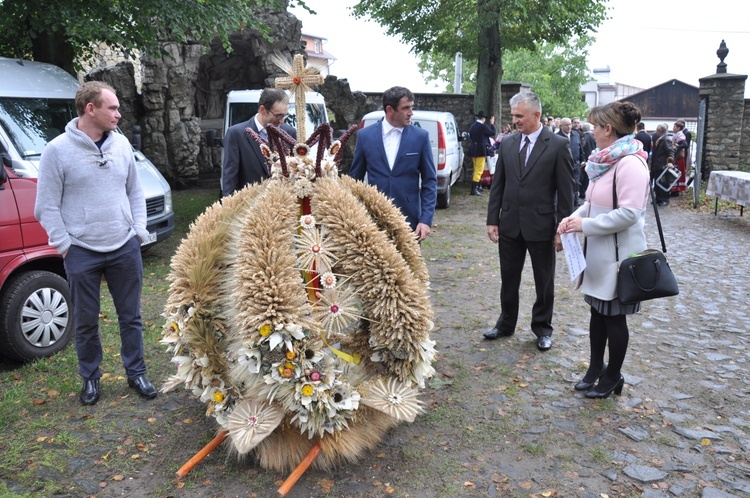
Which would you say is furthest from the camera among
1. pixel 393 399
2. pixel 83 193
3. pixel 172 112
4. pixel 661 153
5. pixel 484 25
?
pixel 172 112

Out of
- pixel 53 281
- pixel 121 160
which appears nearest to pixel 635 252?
pixel 121 160

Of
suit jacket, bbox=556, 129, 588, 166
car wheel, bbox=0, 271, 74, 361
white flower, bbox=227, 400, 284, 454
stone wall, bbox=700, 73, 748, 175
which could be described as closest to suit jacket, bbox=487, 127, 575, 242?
white flower, bbox=227, 400, 284, 454

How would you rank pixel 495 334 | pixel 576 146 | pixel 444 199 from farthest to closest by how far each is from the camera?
pixel 576 146 → pixel 444 199 → pixel 495 334

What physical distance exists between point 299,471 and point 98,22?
838 centimetres

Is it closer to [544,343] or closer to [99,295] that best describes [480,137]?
[544,343]

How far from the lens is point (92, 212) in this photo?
13.9 ft

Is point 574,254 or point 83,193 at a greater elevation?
point 83,193

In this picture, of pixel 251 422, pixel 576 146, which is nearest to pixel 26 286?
pixel 251 422

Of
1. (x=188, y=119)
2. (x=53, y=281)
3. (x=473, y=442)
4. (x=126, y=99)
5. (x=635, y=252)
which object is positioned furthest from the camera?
(x=188, y=119)

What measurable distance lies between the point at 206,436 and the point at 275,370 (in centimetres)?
113

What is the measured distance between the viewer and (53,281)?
543 cm

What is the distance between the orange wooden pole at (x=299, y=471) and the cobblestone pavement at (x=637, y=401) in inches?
39.0

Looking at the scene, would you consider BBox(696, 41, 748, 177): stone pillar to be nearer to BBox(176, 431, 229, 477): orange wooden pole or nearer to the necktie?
the necktie

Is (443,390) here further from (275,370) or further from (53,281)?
(53,281)
